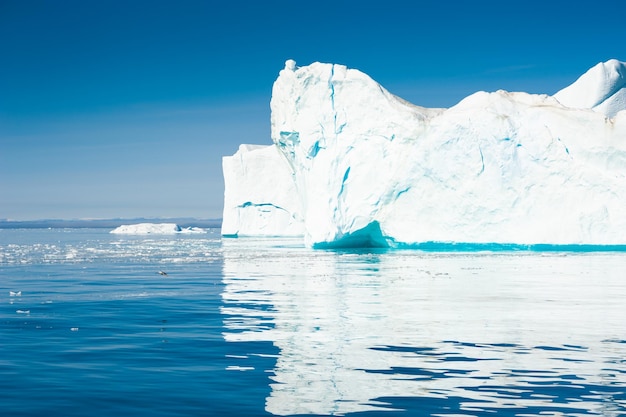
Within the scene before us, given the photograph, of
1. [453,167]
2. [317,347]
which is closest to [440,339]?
[317,347]

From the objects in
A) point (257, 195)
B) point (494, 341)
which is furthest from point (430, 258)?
point (257, 195)

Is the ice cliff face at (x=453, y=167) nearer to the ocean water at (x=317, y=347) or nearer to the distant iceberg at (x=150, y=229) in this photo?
the ocean water at (x=317, y=347)

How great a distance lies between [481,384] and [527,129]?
23.9 meters

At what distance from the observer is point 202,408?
18.1ft

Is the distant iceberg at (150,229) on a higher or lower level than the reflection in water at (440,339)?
higher

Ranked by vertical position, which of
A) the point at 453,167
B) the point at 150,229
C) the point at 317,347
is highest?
the point at 453,167

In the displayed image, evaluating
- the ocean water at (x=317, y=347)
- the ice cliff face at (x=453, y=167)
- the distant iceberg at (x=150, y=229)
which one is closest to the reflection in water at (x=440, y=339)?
the ocean water at (x=317, y=347)

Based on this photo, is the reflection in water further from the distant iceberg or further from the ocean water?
the distant iceberg

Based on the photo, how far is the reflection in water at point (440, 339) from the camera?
19.1 ft

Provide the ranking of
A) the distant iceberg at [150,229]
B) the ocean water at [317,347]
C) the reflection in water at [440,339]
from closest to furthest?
the ocean water at [317,347] → the reflection in water at [440,339] → the distant iceberg at [150,229]

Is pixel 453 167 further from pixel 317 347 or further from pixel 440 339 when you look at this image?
pixel 317 347

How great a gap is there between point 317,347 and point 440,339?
160 centimetres

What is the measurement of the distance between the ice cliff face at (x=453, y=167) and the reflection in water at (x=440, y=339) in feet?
32.5

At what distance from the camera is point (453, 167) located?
28.9 meters
